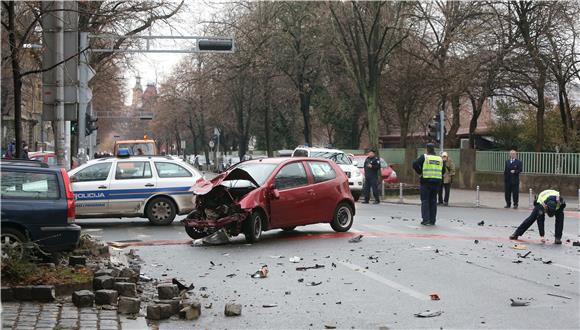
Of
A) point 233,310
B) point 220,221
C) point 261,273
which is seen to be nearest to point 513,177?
point 220,221

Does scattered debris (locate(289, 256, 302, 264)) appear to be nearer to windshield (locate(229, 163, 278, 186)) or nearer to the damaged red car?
the damaged red car

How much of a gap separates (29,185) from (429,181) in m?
9.04

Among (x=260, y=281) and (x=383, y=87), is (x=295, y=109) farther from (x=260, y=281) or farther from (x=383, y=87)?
(x=260, y=281)

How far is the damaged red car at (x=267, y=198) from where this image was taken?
12.8 m

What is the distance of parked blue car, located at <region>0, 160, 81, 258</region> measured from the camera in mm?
9727

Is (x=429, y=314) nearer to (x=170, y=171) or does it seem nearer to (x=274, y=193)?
(x=274, y=193)

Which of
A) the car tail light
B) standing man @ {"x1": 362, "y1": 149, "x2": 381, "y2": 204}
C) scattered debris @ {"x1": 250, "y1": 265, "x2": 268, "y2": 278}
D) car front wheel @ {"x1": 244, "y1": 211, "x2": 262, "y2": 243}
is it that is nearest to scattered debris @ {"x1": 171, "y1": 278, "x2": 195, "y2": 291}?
scattered debris @ {"x1": 250, "y1": 265, "x2": 268, "y2": 278}

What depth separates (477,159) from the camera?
35.1 metres

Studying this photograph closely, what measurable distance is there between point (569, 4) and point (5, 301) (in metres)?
27.6

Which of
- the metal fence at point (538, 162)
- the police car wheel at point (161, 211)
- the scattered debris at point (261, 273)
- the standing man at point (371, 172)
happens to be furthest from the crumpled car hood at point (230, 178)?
the metal fence at point (538, 162)

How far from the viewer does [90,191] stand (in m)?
15.7

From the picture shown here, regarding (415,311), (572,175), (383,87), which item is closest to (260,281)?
(415,311)

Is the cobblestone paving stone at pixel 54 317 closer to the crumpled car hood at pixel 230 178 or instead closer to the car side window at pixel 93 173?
the crumpled car hood at pixel 230 178

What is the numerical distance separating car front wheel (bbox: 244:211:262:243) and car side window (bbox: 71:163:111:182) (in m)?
4.65
